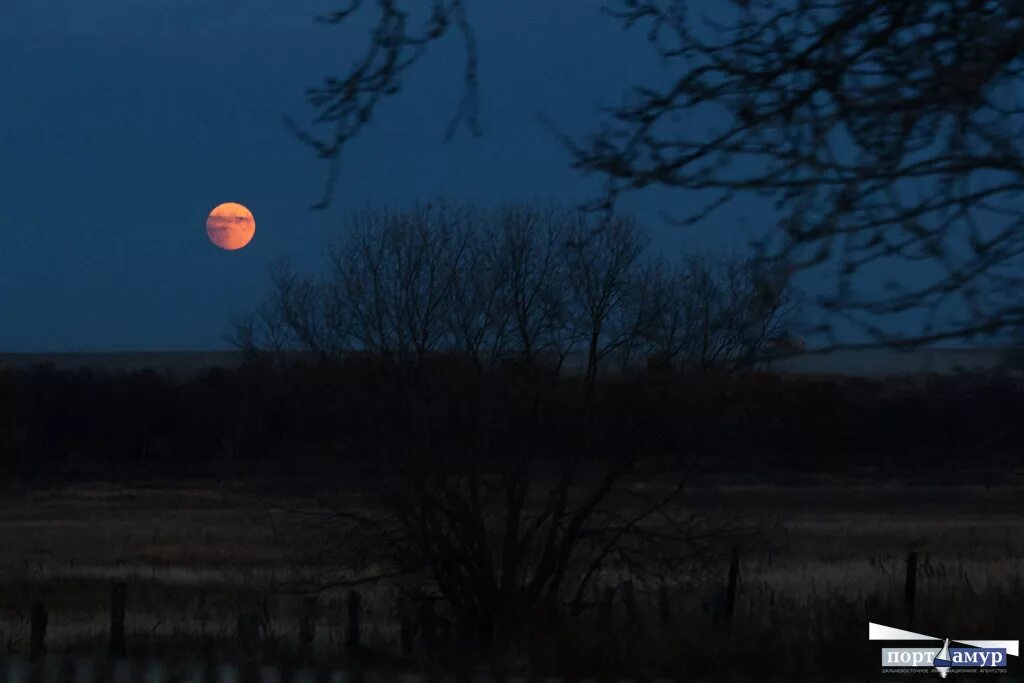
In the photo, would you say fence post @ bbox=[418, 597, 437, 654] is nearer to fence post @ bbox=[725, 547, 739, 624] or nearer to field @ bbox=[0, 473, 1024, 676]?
field @ bbox=[0, 473, 1024, 676]

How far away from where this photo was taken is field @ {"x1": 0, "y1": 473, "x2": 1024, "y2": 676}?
9320 mm

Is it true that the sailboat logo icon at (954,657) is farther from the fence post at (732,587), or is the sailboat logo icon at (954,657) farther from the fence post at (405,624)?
the fence post at (405,624)

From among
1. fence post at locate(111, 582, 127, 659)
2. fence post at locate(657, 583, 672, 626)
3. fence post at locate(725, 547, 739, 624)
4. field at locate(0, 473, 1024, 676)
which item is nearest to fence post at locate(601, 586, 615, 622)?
field at locate(0, 473, 1024, 676)

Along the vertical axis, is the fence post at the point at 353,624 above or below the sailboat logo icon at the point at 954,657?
below

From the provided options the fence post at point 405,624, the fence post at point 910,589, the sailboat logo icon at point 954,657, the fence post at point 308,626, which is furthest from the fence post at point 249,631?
the sailboat logo icon at point 954,657

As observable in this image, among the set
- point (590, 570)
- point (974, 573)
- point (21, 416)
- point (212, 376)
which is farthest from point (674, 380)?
point (21, 416)

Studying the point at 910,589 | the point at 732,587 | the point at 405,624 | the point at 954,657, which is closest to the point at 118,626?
the point at 405,624

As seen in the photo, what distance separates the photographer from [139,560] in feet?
82.5

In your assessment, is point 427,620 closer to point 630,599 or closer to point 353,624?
point 353,624

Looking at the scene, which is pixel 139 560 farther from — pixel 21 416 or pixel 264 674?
pixel 21 416

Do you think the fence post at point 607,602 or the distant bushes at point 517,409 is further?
the distant bushes at point 517,409

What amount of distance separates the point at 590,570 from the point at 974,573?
6195 mm

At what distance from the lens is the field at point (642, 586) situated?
9.32 meters

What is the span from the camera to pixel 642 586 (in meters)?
13.9
